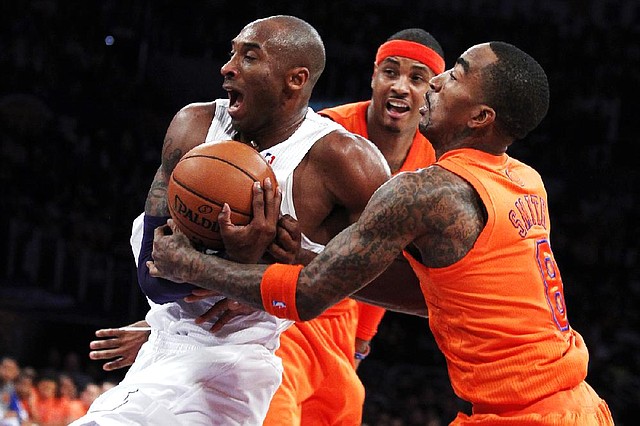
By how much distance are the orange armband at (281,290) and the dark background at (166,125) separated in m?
8.01

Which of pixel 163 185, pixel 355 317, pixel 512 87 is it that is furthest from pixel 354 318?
pixel 512 87

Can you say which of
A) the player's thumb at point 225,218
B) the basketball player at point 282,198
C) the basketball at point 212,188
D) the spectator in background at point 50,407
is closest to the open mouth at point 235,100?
the basketball player at point 282,198

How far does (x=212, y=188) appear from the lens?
10.3ft

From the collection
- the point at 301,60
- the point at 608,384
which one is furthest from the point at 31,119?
the point at 301,60

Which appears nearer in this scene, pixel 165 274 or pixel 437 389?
pixel 165 274

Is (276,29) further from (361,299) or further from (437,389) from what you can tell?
(437,389)

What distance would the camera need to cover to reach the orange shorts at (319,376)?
4059mm

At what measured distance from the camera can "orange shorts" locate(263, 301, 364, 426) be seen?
4059 millimetres

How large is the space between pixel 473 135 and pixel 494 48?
296 mm

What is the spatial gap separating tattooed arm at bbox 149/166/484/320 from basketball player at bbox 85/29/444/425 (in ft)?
3.33

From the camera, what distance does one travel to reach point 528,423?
116 inches

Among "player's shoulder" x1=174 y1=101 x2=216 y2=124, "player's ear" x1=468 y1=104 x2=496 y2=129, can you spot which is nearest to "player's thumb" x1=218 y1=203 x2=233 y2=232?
"player's shoulder" x1=174 y1=101 x2=216 y2=124

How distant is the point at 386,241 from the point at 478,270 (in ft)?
0.97

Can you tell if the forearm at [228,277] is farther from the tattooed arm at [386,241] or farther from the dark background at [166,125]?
the dark background at [166,125]
